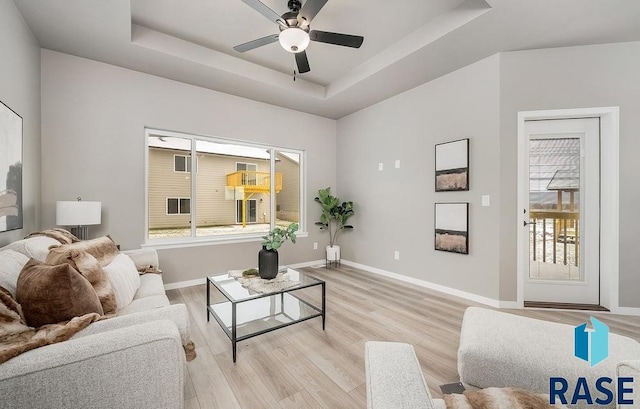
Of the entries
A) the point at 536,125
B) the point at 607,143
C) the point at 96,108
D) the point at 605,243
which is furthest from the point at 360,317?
the point at 96,108

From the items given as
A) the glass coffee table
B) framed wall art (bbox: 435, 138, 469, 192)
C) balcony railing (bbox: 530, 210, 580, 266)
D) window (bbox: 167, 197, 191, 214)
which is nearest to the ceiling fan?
framed wall art (bbox: 435, 138, 469, 192)

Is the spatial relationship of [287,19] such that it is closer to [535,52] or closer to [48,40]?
[48,40]

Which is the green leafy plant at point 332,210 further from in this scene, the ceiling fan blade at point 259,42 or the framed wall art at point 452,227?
the ceiling fan blade at point 259,42

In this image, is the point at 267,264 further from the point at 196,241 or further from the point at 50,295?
the point at 196,241

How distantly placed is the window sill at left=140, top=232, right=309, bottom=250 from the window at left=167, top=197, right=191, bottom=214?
1.30ft

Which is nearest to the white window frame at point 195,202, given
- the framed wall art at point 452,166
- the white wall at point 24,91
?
the white wall at point 24,91

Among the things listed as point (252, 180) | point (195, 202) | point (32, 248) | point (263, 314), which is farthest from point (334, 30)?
point (32, 248)

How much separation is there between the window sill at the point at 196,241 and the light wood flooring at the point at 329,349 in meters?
0.65

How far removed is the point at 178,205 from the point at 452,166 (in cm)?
377

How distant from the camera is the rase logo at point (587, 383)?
1.17m

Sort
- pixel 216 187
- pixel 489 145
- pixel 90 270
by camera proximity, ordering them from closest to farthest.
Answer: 1. pixel 90 270
2. pixel 489 145
3. pixel 216 187

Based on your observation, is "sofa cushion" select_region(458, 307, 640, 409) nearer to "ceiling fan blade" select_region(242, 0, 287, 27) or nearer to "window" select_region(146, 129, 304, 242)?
"ceiling fan blade" select_region(242, 0, 287, 27)

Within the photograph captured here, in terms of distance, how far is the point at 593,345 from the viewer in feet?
4.61

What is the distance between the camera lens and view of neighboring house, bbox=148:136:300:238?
3590 mm
